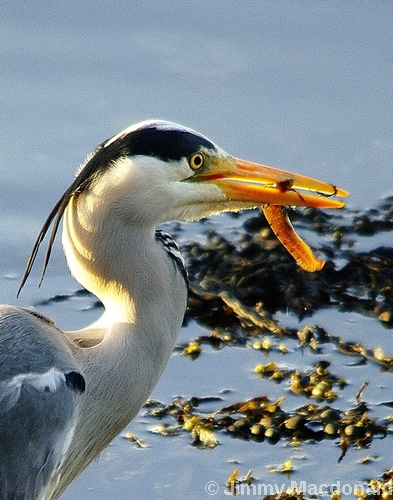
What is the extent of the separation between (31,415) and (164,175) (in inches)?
40.0

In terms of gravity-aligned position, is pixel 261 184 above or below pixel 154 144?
below

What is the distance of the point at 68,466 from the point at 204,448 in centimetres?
97

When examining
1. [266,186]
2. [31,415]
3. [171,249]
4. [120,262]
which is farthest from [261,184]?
[31,415]

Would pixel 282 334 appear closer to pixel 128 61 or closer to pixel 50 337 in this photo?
pixel 50 337

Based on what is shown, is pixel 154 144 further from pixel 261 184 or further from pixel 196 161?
pixel 261 184

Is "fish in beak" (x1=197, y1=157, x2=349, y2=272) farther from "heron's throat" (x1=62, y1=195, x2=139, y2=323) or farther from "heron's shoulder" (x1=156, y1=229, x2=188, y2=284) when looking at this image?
"heron's throat" (x1=62, y1=195, x2=139, y2=323)

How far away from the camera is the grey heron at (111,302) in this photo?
4.67 m

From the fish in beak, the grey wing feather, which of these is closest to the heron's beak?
the fish in beak

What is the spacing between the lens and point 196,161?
16.4 feet

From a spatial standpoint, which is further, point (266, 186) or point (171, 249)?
point (266, 186)

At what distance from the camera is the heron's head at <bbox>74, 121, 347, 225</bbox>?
190 inches

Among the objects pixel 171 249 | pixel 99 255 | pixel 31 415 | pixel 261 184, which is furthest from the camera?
pixel 261 184

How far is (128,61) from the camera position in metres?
8.63

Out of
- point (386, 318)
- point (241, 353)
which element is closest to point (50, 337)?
point (241, 353)
